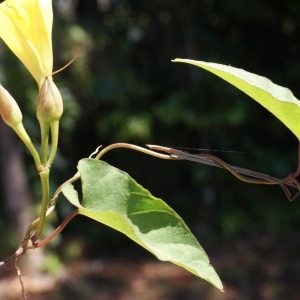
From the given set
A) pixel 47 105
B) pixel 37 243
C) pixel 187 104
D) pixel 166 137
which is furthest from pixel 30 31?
pixel 166 137

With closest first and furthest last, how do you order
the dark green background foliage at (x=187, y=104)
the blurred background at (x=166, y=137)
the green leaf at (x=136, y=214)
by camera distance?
the green leaf at (x=136, y=214), the blurred background at (x=166, y=137), the dark green background foliage at (x=187, y=104)

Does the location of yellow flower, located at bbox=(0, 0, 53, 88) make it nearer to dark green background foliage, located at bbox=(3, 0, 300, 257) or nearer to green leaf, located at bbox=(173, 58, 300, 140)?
green leaf, located at bbox=(173, 58, 300, 140)

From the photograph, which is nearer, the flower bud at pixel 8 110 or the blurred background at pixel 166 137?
the flower bud at pixel 8 110

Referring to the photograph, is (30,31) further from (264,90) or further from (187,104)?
(187,104)

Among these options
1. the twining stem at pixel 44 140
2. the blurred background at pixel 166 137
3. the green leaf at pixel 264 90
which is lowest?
the blurred background at pixel 166 137

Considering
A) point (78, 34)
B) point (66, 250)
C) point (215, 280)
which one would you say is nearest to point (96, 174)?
point (215, 280)

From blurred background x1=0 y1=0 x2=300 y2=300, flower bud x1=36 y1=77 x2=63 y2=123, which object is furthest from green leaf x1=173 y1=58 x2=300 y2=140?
blurred background x1=0 y1=0 x2=300 y2=300

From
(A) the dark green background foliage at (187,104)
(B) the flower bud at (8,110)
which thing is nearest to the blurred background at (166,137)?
(A) the dark green background foliage at (187,104)

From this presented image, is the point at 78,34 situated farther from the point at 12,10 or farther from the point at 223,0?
the point at 12,10

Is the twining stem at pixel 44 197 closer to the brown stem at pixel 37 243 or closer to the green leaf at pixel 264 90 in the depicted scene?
the brown stem at pixel 37 243
